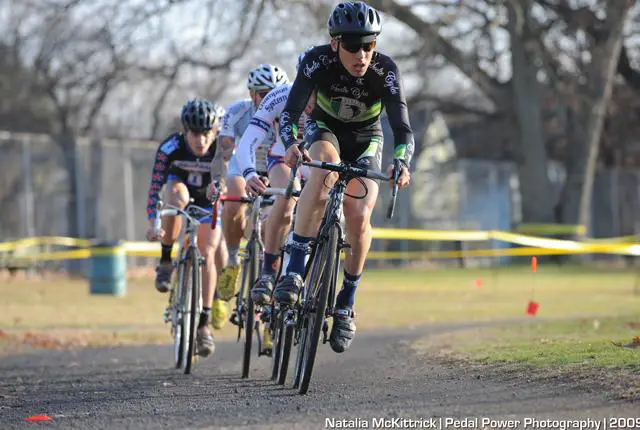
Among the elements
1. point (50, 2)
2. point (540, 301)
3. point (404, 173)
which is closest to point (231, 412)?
point (404, 173)

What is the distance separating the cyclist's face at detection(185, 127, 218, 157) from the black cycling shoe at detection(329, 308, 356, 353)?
340 centimetres

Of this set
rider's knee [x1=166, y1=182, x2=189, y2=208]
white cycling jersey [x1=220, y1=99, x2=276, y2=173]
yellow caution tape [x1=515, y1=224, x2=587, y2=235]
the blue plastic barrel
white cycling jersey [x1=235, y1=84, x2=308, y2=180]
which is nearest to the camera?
white cycling jersey [x1=235, y1=84, x2=308, y2=180]

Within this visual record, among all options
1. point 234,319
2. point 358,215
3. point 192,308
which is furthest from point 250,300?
point 358,215

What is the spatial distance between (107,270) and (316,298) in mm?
15192

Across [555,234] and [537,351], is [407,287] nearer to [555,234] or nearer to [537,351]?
[555,234]

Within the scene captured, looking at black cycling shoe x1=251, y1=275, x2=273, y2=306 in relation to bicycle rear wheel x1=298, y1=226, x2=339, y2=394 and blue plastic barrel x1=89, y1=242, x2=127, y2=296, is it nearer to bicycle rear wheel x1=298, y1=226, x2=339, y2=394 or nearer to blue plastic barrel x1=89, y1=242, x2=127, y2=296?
bicycle rear wheel x1=298, y1=226, x2=339, y2=394

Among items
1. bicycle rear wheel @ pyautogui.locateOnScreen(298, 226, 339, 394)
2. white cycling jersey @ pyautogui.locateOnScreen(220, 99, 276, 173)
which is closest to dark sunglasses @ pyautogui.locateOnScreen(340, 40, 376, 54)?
bicycle rear wheel @ pyautogui.locateOnScreen(298, 226, 339, 394)

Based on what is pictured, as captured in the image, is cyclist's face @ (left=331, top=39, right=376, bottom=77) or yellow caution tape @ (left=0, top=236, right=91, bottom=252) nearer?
cyclist's face @ (left=331, top=39, right=376, bottom=77)

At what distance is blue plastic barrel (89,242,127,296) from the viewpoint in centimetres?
2245

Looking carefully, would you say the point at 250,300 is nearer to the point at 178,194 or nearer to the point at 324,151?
the point at 178,194

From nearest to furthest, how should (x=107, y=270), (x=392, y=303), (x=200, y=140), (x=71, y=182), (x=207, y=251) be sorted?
(x=207, y=251), (x=200, y=140), (x=392, y=303), (x=107, y=270), (x=71, y=182)

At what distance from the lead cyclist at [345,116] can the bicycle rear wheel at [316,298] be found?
0.12 m

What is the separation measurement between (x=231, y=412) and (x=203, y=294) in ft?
13.1

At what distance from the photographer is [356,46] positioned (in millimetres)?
8047
